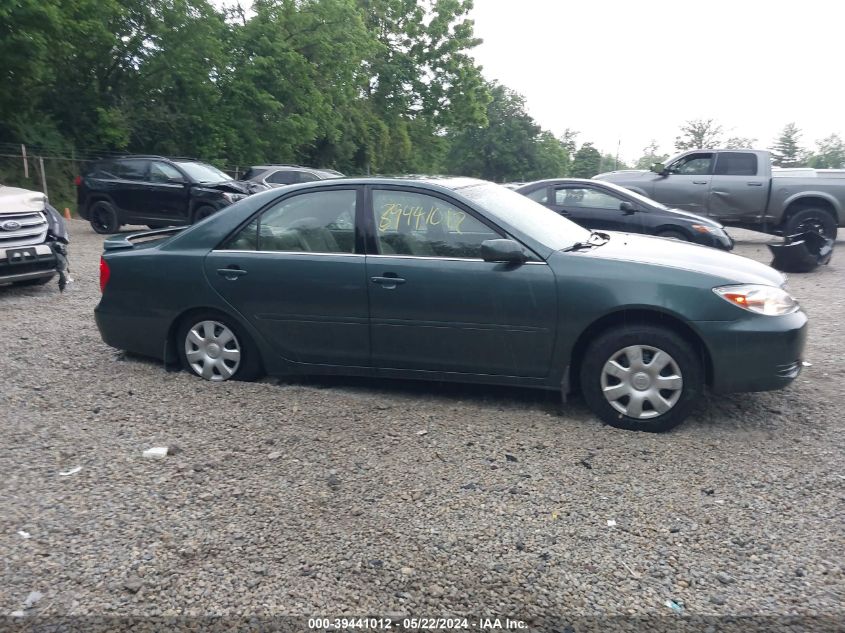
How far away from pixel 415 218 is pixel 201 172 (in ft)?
41.6

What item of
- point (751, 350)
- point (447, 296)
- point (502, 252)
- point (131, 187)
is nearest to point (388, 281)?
point (447, 296)

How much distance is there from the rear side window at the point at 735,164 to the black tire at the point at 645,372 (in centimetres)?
1215

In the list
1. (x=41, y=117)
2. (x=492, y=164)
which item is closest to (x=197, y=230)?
(x=41, y=117)

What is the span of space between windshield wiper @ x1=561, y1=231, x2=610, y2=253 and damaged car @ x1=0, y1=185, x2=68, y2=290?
648 centimetres

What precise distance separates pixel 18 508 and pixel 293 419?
64.4 inches

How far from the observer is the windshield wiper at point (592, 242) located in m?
4.99

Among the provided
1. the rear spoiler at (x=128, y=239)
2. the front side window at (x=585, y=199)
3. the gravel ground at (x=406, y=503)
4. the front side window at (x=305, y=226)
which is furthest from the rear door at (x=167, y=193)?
the front side window at (x=305, y=226)

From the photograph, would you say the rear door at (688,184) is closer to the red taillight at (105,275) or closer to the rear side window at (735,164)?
the rear side window at (735,164)

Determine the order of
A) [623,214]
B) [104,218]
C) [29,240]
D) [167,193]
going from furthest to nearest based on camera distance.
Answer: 1. [104,218]
2. [167,193]
3. [623,214]
4. [29,240]

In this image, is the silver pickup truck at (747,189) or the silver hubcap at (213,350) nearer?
the silver hubcap at (213,350)

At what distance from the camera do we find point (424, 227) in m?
5.03

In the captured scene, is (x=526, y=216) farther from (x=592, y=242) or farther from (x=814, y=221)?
(x=814, y=221)

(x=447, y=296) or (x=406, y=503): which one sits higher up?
(x=447, y=296)

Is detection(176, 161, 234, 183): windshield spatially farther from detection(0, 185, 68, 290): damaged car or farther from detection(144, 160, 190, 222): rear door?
detection(0, 185, 68, 290): damaged car
